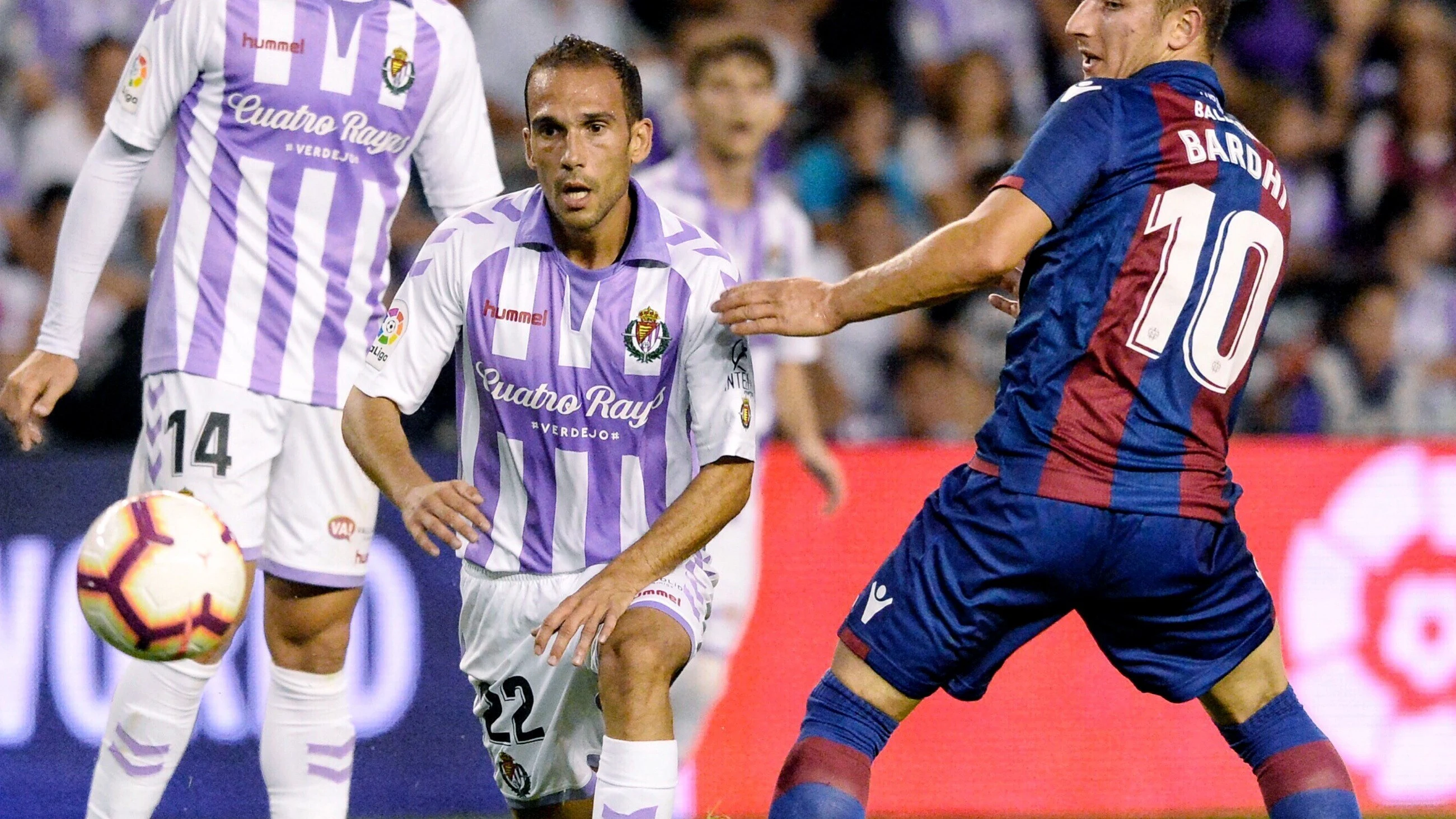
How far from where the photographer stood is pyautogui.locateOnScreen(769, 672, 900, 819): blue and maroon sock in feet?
11.8

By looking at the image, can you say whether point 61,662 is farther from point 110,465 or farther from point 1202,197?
point 1202,197

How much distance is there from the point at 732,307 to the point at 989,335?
4630 millimetres

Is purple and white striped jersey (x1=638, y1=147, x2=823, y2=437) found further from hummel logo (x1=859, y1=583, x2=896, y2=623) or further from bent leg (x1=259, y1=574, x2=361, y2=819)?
hummel logo (x1=859, y1=583, x2=896, y2=623)

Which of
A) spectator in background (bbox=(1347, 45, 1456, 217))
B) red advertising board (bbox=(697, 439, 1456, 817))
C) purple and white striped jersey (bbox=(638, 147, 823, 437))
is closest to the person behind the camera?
purple and white striped jersey (bbox=(638, 147, 823, 437))

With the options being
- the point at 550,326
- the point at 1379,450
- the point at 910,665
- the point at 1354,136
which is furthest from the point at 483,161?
the point at 1354,136

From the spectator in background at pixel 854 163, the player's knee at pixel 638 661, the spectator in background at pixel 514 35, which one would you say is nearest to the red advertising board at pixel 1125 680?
the player's knee at pixel 638 661

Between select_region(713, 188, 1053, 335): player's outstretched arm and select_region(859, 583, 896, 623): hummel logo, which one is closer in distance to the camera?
select_region(713, 188, 1053, 335): player's outstretched arm

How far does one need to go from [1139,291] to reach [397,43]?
2.03 m

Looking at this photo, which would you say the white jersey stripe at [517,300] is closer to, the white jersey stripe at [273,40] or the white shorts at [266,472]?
the white shorts at [266,472]

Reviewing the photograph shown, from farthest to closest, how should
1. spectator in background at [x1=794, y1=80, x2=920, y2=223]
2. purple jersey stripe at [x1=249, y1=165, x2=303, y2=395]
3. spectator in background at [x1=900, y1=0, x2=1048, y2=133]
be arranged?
spectator in background at [x1=900, y1=0, x2=1048, y2=133] → spectator in background at [x1=794, y1=80, x2=920, y2=223] → purple jersey stripe at [x1=249, y1=165, x2=303, y2=395]

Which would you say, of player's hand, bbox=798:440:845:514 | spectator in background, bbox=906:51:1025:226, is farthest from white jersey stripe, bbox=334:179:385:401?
spectator in background, bbox=906:51:1025:226

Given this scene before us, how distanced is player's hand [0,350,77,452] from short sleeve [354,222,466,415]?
0.81 m

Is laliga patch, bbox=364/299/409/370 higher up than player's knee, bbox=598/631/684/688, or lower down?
higher up

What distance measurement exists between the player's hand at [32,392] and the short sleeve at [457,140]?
1.04 meters
